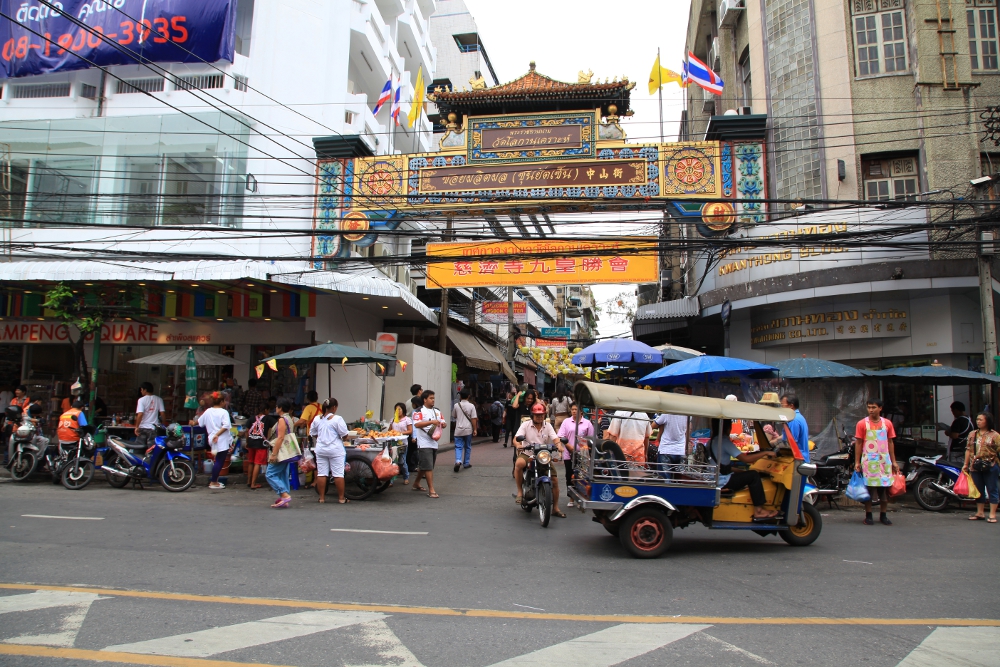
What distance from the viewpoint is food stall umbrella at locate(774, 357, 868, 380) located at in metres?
12.5

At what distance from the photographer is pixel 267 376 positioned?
736 inches

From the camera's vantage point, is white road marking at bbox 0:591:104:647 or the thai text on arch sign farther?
the thai text on arch sign

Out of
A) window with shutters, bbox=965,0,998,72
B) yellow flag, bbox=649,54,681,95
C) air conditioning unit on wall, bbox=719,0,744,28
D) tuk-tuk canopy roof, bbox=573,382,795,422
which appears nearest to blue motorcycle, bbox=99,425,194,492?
tuk-tuk canopy roof, bbox=573,382,795,422

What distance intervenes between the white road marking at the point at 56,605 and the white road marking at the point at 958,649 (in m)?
5.31

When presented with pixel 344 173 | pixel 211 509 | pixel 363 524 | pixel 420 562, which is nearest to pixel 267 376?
pixel 344 173

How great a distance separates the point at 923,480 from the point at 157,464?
42.0ft

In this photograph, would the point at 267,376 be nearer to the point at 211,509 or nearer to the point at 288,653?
the point at 211,509

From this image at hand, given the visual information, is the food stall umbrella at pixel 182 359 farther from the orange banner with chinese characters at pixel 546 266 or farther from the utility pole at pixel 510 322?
the utility pole at pixel 510 322

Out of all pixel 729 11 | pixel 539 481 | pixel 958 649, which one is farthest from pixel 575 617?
pixel 729 11

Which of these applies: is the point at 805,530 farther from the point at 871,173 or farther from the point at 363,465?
the point at 871,173

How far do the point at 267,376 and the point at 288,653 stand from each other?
15728mm

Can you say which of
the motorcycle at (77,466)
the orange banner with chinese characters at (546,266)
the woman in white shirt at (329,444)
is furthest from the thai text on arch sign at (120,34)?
the woman in white shirt at (329,444)

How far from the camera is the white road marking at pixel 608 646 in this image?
3904mm

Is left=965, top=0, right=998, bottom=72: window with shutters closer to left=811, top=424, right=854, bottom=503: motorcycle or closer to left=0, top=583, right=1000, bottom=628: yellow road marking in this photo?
Result: left=811, top=424, right=854, bottom=503: motorcycle
